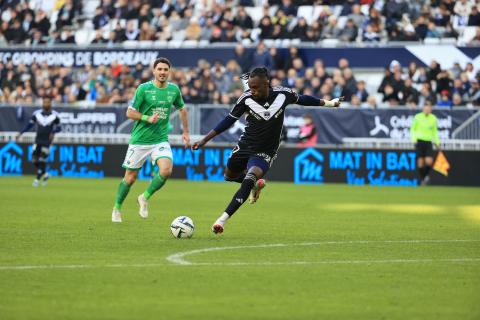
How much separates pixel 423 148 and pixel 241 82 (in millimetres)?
5667

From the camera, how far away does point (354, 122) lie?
3097 centimetres

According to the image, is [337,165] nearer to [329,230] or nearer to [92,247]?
[329,230]

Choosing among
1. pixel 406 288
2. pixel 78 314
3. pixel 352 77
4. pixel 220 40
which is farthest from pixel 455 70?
pixel 78 314

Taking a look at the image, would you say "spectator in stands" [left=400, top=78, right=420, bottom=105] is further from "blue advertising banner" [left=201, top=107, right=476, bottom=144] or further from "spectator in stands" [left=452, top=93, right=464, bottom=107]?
"spectator in stands" [left=452, top=93, right=464, bottom=107]

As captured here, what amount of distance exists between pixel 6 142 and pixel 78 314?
91.3 feet

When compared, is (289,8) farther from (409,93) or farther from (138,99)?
(138,99)

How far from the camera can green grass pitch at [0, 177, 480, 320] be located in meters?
8.52

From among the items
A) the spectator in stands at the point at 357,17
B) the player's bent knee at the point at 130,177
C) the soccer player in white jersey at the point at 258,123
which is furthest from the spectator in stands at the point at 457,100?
the soccer player in white jersey at the point at 258,123

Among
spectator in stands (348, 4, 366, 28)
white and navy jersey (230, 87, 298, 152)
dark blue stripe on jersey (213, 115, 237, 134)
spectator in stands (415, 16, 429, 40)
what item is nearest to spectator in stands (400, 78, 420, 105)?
spectator in stands (415, 16, 429, 40)

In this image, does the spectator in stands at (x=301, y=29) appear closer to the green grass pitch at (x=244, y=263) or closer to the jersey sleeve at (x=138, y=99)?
the green grass pitch at (x=244, y=263)

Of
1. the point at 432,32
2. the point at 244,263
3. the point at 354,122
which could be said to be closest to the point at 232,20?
the point at 354,122

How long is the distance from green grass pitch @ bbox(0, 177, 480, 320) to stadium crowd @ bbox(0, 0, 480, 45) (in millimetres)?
12034

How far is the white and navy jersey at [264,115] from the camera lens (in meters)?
14.2

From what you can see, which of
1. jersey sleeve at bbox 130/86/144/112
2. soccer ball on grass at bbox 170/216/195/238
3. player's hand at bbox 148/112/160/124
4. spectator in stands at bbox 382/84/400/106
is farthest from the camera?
spectator in stands at bbox 382/84/400/106
